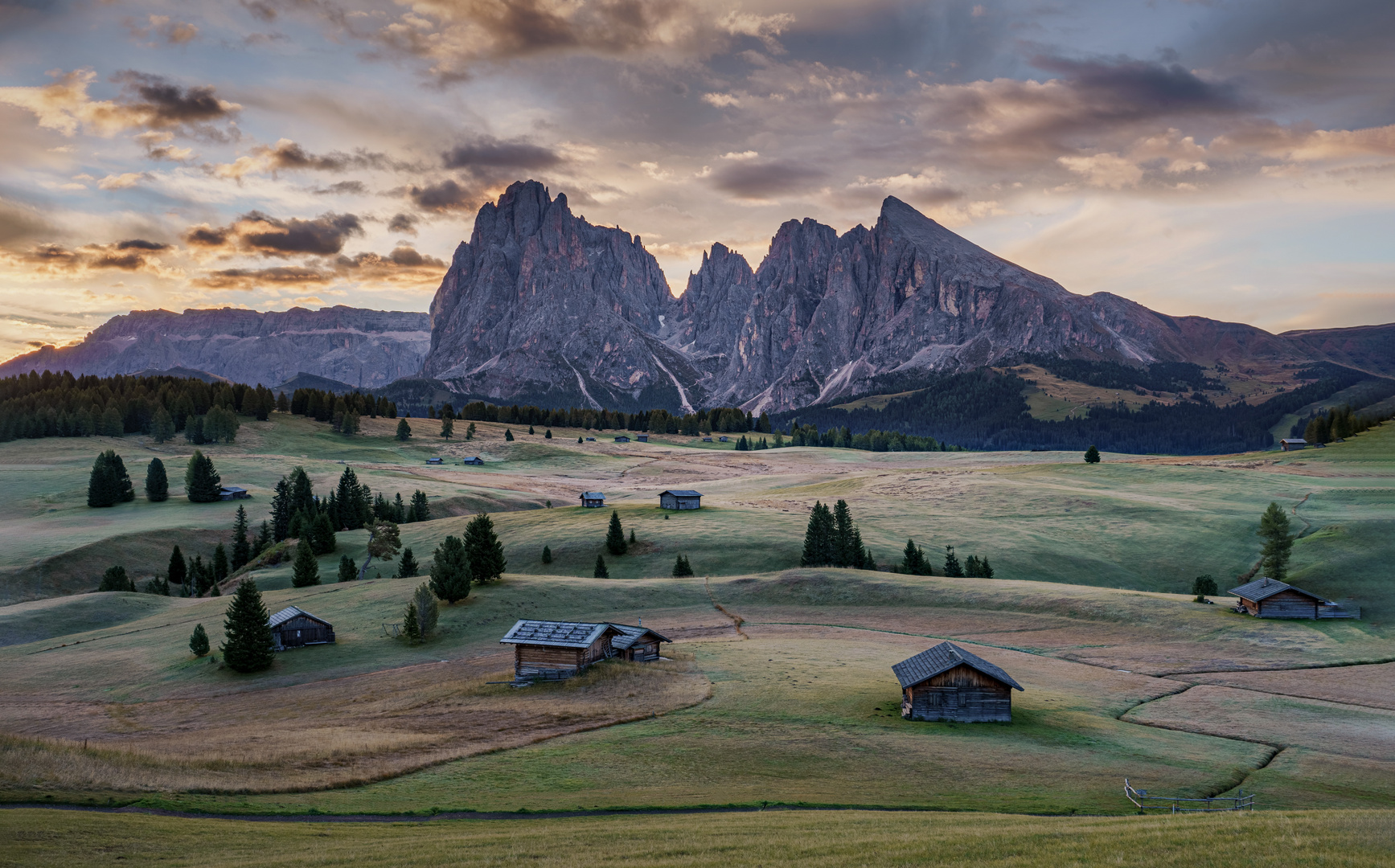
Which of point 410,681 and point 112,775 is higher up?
point 112,775

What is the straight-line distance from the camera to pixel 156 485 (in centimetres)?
12419

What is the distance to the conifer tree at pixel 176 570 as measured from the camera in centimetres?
9469

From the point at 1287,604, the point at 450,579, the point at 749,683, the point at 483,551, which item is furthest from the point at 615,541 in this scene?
the point at 1287,604

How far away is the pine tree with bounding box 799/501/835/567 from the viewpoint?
276 feet

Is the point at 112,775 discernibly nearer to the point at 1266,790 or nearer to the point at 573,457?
the point at 1266,790

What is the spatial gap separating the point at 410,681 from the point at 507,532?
161 ft

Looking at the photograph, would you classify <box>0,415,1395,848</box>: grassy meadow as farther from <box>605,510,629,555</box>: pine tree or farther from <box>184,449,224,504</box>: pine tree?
<box>184,449,224,504</box>: pine tree

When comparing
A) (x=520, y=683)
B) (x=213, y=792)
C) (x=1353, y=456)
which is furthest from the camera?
(x=1353, y=456)

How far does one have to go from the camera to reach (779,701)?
4166cm

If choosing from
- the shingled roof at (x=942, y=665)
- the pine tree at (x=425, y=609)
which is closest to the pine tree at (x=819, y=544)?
the pine tree at (x=425, y=609)

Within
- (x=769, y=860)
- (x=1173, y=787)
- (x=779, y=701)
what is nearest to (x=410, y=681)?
(x=779, y=701)

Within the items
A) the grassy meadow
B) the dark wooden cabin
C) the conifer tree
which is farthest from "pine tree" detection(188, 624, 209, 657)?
the dark wooden cabin

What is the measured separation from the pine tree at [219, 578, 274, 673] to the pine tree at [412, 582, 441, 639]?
1027cm

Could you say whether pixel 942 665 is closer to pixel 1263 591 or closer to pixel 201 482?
pixel 1263 591
